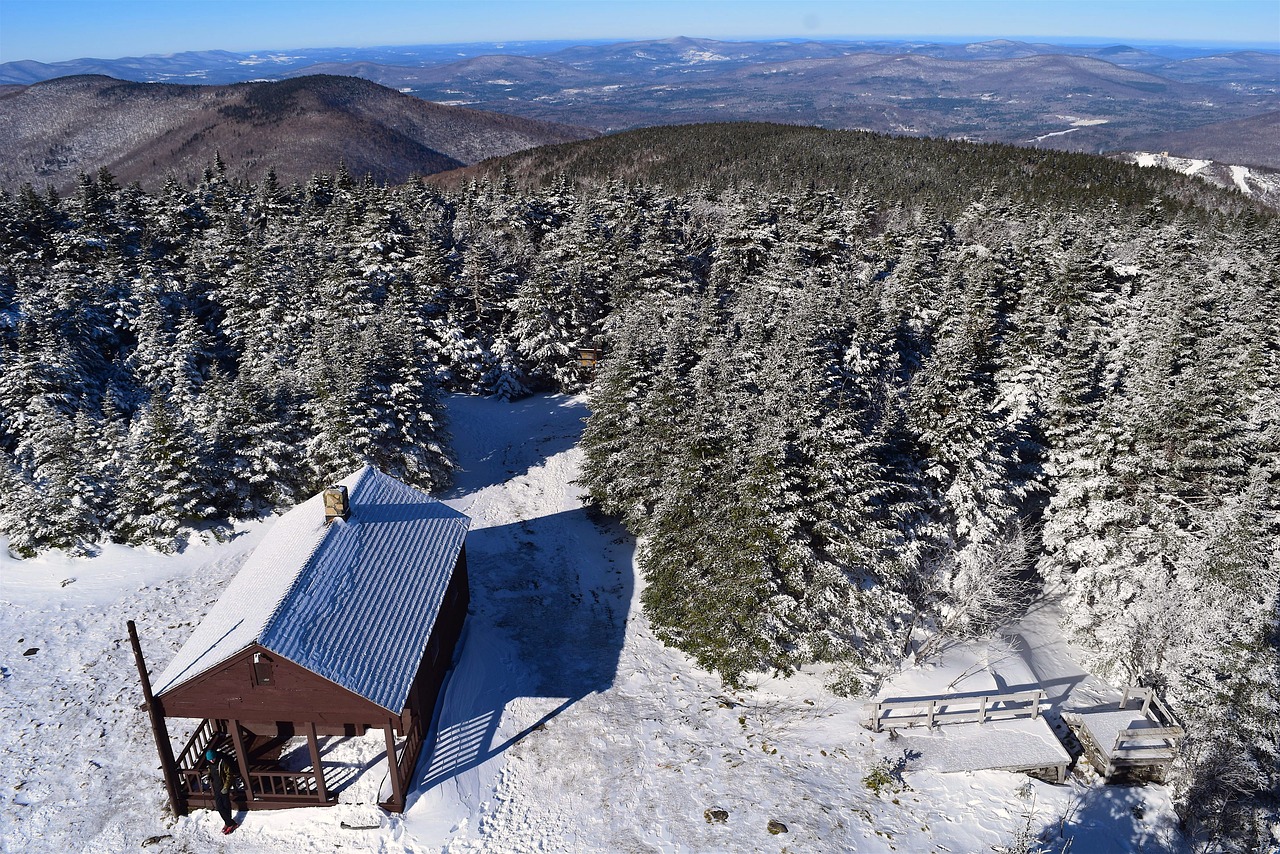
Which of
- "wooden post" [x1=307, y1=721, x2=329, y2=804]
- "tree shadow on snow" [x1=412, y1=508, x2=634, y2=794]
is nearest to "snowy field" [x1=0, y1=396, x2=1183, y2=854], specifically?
"tree shadow on snow" [x1=412, y1=508, x2=634, y2=794]

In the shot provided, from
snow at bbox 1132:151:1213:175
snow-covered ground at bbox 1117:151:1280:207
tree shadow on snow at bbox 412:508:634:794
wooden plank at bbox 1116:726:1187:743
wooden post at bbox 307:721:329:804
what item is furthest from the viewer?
snow at bbox 1132:151:1213:175

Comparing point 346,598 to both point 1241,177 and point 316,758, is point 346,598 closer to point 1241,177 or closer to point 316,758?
point 316,758

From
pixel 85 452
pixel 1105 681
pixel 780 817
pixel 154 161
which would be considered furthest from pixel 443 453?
pixel 154 161

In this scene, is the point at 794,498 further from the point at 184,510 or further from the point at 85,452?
the point at 85,452

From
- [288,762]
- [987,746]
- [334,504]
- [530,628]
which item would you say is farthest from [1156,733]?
[334,504]

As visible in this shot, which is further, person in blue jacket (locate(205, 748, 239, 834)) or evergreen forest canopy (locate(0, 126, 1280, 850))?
evergreen forest canopy (locate(0, 126, 1280, 850))

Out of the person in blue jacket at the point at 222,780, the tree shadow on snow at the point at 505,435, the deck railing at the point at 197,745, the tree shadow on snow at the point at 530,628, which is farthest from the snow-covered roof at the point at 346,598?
the tree shadow on snow at the point at 505,435

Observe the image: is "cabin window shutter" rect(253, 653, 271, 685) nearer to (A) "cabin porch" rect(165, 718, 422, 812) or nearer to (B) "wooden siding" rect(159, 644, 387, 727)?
(B) "wooden siding" rect(159, 644, 387, 727)
